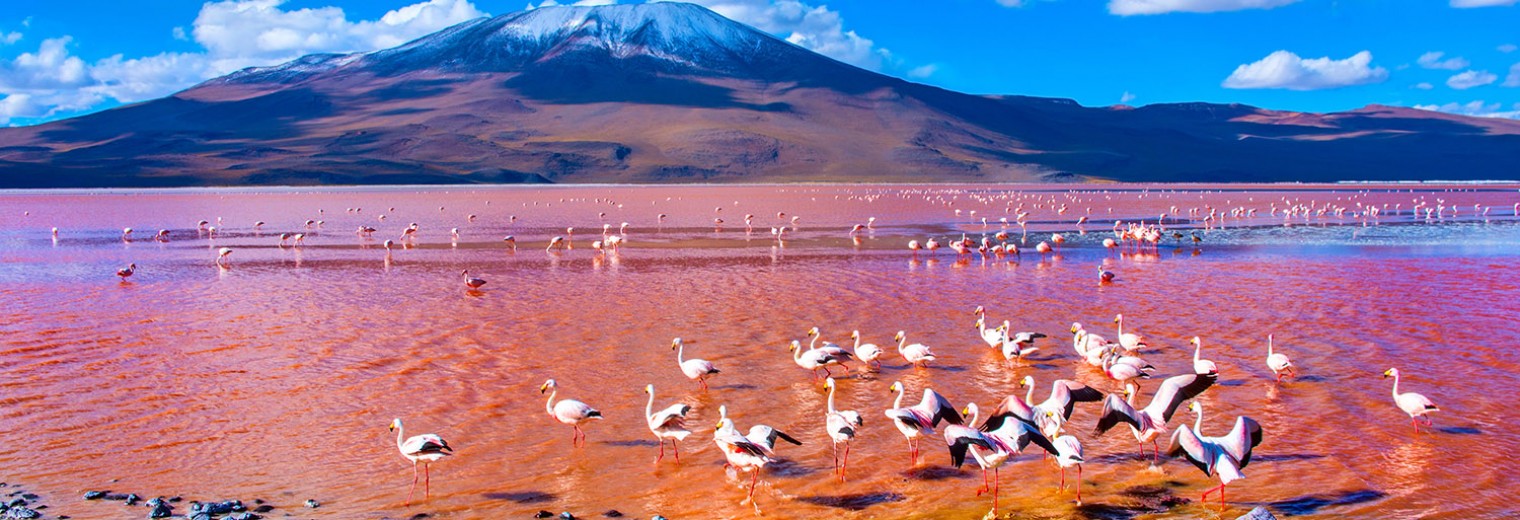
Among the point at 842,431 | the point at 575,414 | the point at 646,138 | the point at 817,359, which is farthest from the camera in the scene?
the point at 646,138

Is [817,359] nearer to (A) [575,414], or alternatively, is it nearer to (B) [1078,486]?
(A) [575,414]

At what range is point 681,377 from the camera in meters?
11.5

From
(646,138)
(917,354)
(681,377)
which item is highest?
(646,138)

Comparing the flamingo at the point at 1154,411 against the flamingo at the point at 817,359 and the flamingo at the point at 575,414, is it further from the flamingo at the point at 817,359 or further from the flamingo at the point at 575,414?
the flamingo at the point at 575,414

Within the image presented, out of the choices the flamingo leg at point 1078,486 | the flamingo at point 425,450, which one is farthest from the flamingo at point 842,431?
the flamingo at point 425,450

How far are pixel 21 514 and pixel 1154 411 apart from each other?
7567 mm

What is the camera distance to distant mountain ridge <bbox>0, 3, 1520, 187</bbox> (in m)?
124

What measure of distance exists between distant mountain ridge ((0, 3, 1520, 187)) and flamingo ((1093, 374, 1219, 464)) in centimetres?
10850

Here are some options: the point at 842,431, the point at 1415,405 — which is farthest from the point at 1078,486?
the point at 1415,405

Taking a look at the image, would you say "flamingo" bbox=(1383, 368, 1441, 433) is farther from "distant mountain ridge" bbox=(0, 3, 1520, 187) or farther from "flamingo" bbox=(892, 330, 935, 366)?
"distant mountain ridge" bbox=(0, 3, 1520, 187)

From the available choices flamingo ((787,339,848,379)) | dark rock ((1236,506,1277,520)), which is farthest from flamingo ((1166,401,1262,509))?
flamingo ((787,339,848,379))

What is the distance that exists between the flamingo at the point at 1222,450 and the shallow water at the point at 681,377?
0.39 m

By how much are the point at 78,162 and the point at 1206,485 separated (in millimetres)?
135862

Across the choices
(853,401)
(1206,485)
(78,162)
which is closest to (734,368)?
(853,401)
